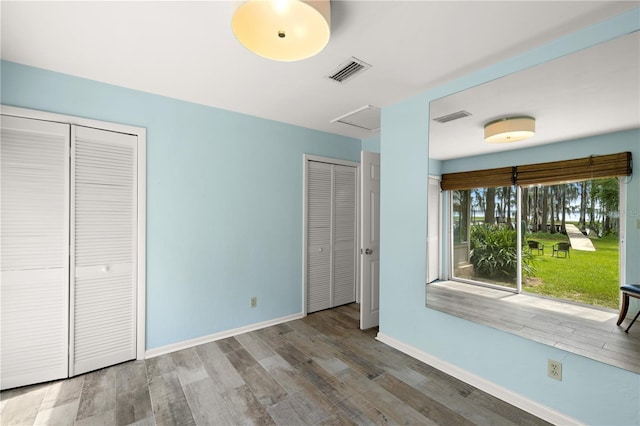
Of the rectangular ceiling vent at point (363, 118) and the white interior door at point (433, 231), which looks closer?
the white interior door at point (433, 231)

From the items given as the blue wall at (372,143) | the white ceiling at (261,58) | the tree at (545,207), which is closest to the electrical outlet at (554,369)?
the tree at (545,207)

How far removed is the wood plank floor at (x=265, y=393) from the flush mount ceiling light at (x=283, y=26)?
2297 mm

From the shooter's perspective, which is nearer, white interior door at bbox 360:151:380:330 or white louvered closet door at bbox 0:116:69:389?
white louvered closet door at bbox 0:116:69:389

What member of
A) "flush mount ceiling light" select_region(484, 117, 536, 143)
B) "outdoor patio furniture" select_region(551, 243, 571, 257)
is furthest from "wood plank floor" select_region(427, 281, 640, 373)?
"flush mount ceiling light" select_region(484, 117, 536, 143)

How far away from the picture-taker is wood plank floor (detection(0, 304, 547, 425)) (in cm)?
187

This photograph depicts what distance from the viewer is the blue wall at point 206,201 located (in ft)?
8.10

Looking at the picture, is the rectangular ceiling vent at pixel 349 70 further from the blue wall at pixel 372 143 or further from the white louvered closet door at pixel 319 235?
the blue wall at pixel 372 143

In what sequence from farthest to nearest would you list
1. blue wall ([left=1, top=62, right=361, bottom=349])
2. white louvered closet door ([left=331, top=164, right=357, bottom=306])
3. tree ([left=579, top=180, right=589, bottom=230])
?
white louvered closet door ([left=331, top=164, right=357, bottom=306])
blue wall ([left=1, top=62, right=361, bottom=349])
tree ([left=579, top=180, right=589, bottom=230])

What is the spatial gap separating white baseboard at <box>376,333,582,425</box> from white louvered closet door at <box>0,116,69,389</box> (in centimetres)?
300

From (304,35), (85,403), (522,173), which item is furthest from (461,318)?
(85,403)

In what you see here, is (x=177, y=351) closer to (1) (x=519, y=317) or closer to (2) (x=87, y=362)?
(2) (x=87, y=362)

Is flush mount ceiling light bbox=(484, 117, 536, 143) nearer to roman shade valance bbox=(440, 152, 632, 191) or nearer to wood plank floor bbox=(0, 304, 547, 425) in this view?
roman shade valance bbox=(440, 152, 632, 191)

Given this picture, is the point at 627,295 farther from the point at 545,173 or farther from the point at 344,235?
the point at 344,235

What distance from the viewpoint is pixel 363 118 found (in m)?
3.35
